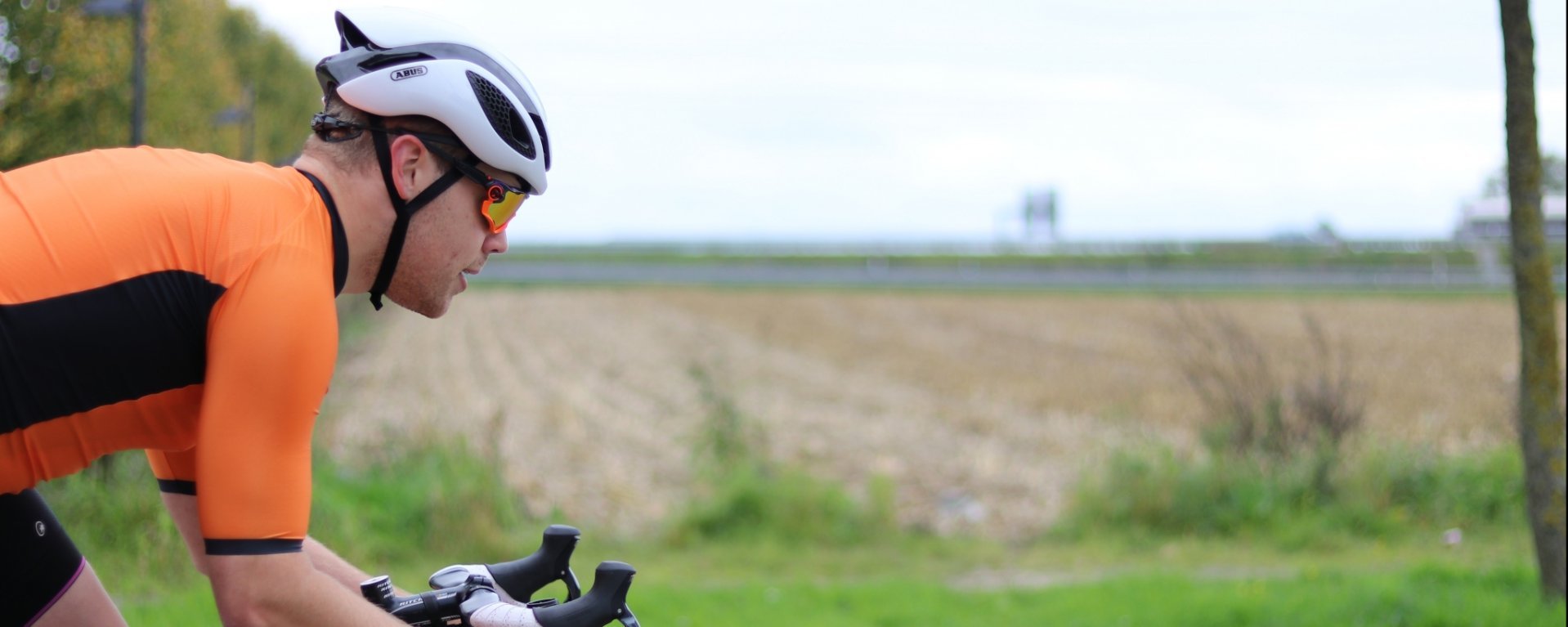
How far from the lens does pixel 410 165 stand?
226 centimetres

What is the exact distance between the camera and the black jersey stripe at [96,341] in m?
2.00

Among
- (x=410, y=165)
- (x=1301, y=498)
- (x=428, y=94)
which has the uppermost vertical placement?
(x=428, y=94)

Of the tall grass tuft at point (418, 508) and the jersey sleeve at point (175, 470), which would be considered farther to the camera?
the tall grass tuft at point (418, 508)

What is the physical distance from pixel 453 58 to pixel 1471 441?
1378cm

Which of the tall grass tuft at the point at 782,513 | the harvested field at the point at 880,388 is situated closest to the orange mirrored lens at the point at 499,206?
the tall grass tuft at the point at 782,513

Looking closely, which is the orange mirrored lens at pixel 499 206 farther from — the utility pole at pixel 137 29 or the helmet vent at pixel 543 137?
the utility pole at pixel 137 29

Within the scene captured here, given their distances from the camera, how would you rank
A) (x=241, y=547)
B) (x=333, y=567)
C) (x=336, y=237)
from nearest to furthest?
(x=241, y=547)
(x=336, y=237)
(x=333, y=567)

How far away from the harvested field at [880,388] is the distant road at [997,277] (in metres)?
0.95

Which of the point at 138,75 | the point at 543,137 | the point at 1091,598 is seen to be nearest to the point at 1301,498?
the point at 1091,598

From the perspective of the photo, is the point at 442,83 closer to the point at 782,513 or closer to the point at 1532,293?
the point at 1532,293

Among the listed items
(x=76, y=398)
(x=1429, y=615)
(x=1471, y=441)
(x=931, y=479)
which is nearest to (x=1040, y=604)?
(x=1429, y=615)

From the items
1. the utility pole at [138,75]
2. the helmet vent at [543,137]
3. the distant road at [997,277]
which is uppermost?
the utility pole at [138,75]

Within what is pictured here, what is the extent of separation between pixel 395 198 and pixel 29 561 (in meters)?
1.06

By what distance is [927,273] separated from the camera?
5850 centimetres
